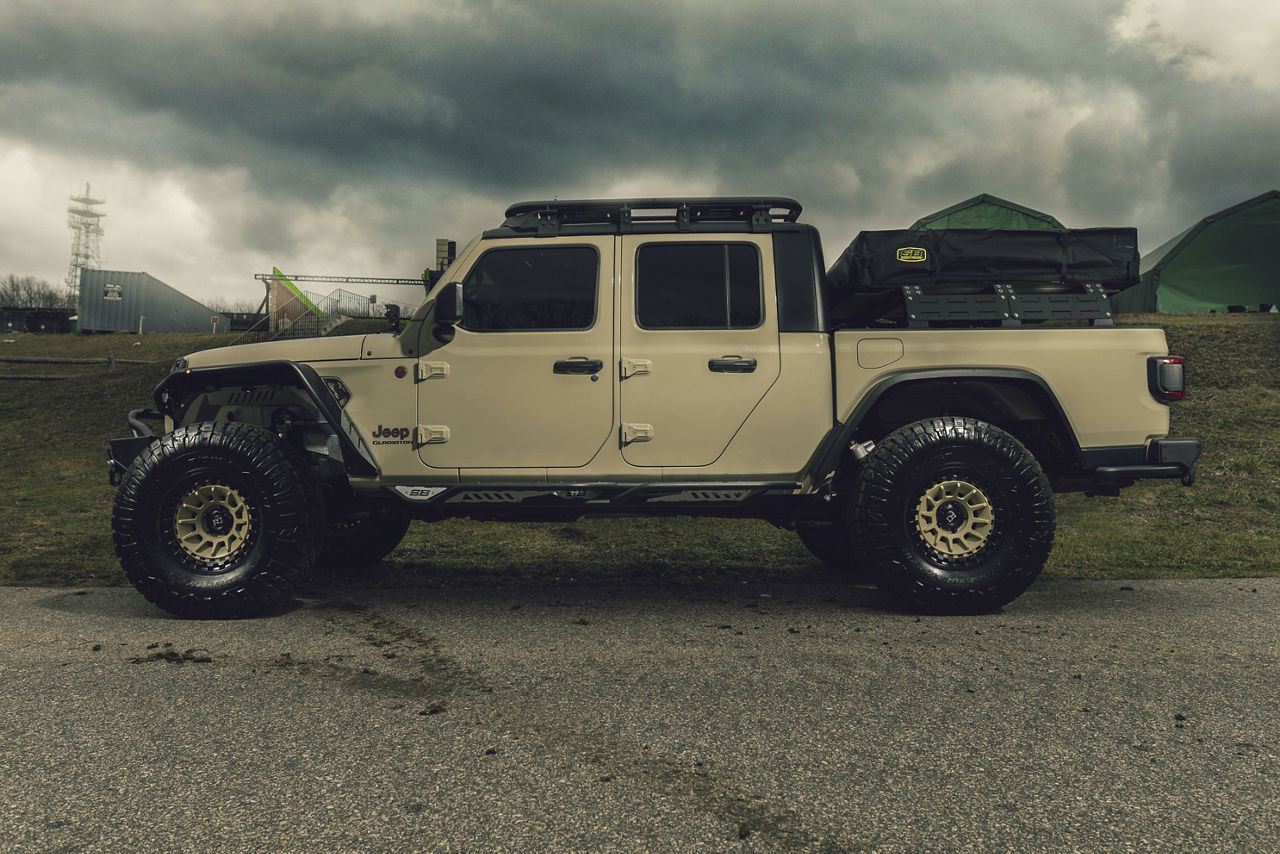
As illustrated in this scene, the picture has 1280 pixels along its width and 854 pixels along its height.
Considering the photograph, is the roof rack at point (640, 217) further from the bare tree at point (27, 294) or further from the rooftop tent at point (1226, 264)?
the bare tree at point (27, 294)

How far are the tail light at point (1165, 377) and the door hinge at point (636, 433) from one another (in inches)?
105

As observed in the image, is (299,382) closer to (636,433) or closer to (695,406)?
(636,433)

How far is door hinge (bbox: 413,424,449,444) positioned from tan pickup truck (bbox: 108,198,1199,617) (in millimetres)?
12

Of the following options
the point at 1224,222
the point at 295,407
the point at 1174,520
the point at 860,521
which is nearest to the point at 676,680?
the point at 860,521

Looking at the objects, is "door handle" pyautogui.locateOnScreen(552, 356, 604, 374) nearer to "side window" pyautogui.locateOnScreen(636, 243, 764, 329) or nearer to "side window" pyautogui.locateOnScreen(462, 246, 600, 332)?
"side window" pyautogui.locateOnScreen(462, 246, 600, 332)

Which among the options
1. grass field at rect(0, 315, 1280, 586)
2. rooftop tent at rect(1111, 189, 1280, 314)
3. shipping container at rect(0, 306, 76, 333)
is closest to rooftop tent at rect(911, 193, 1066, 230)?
rooftop tent at rect(1111, 189, 1280, 314)

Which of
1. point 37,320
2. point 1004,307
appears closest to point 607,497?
point 1004,307

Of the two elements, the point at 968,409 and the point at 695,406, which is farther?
the point at 968,409

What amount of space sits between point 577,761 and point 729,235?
3.05m

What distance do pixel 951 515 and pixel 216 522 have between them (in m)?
3.90

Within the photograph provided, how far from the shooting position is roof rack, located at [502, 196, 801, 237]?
4.74 meters

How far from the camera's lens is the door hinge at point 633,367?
14.9 ft

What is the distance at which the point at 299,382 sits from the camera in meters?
4.62

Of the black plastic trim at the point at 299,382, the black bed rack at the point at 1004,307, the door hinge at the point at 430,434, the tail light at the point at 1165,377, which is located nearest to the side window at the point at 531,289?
the door hinge at the point at 430,434
